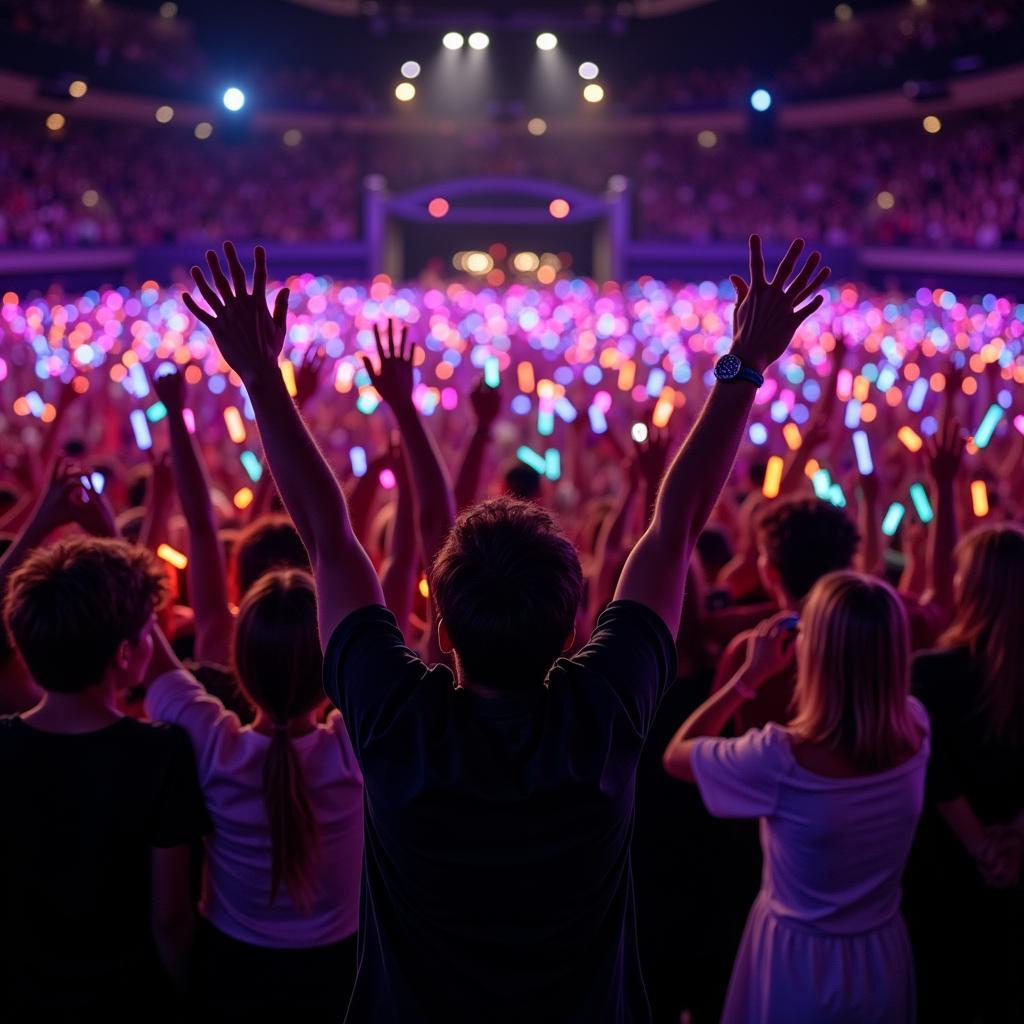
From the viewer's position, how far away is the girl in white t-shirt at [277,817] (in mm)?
2426

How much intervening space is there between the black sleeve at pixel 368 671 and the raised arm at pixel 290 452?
6 cm

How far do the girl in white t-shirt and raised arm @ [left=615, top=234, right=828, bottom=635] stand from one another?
869 mm

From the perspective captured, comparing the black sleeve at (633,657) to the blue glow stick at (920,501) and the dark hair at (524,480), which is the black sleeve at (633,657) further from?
the blue glow stick at (920,501)

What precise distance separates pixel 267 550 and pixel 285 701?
1.24m

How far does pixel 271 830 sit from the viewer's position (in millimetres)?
2414

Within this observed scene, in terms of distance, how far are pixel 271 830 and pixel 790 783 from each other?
1120 millimetres

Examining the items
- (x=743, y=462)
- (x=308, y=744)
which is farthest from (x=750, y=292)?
(x=743, y=462)

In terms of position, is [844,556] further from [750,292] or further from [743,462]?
[743,462]

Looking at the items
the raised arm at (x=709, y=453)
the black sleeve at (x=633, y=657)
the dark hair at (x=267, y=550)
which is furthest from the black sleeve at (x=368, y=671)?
the dark hair at (x=267, y=550)

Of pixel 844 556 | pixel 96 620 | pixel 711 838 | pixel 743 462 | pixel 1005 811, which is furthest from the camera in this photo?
pixel 743 462

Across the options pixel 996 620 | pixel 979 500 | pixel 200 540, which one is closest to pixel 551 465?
pixel 979 500

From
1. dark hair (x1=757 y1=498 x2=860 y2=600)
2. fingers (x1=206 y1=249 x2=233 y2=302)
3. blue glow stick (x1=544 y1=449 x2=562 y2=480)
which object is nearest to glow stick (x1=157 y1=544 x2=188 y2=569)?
dark hair (x1=757 y1=498 x2=860 y2=600)

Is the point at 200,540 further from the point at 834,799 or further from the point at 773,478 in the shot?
the point at 773,478

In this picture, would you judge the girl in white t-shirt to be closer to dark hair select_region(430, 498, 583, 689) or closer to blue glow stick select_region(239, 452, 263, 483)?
dark hair select_region(430, 498, 583, 689)
